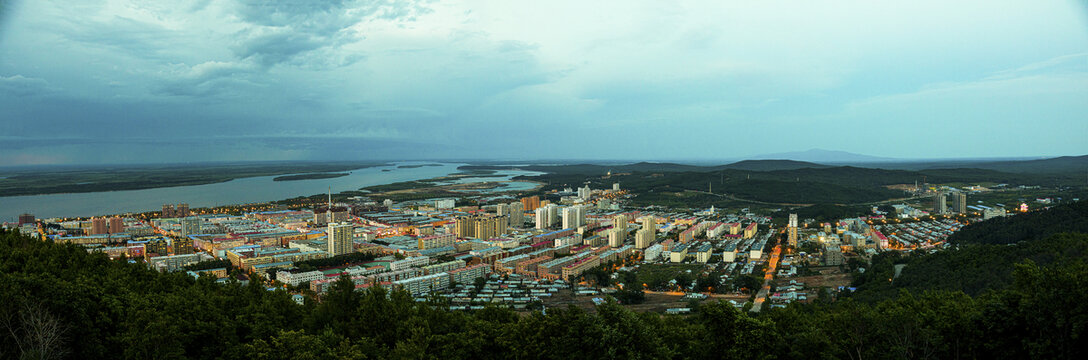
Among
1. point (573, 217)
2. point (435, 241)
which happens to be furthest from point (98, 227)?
point (573, 217)

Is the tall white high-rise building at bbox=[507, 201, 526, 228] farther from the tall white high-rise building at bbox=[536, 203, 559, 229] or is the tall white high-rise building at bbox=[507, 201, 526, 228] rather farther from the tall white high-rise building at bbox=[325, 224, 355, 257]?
the tall white high-rise building at bbox=[325, 224, 355, 257]

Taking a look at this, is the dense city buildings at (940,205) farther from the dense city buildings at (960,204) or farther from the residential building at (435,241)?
the residential building at (435,241)

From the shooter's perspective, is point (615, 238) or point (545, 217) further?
point (545, 217)

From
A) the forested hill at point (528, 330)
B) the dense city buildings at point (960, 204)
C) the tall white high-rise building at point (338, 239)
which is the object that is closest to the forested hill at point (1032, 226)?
the dense city buildings at point (960, 204)

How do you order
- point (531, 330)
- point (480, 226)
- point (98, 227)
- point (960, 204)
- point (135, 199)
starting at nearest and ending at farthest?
point (531, 330) → point (98, 227) → point (480, 226) → point (960, 204) → point (135, 199)

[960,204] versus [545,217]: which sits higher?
[960,204]

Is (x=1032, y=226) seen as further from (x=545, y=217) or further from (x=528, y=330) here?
(x=545, y=217)

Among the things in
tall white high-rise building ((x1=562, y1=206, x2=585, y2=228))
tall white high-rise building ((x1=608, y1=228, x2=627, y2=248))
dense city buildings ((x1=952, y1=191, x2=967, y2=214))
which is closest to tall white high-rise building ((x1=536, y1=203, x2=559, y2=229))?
tall white high-rise building ((x1=562, y1=206, x2=585, y2=228))
